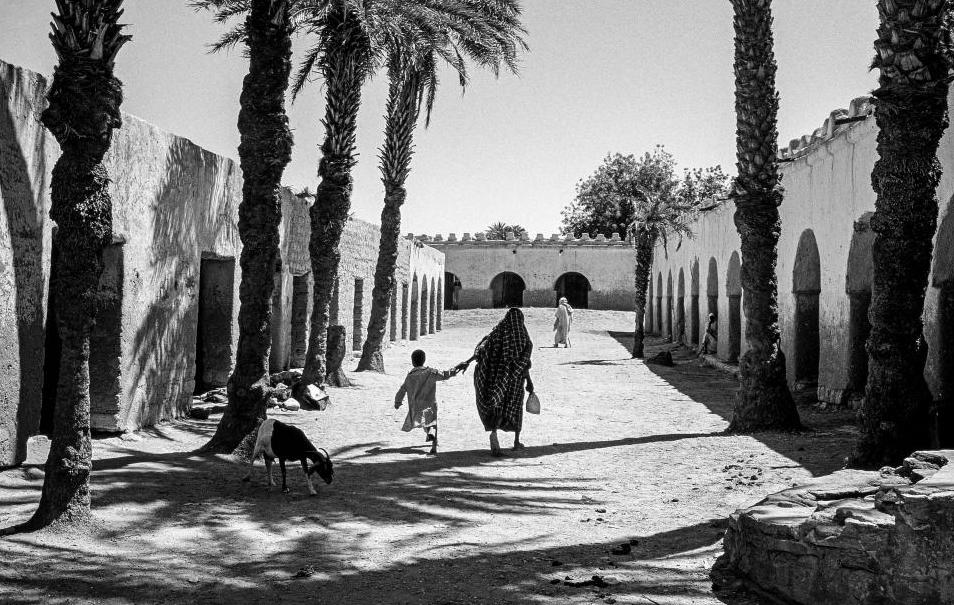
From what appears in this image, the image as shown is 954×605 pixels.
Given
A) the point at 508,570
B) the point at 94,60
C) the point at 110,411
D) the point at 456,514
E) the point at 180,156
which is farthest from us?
the point at 180,156

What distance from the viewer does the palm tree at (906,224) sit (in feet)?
25.4

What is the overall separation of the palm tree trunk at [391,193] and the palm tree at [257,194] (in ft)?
29.1

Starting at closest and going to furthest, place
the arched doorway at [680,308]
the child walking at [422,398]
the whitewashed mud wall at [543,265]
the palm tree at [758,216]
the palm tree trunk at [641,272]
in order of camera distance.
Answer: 1. the child walking at [422,398]
2. the palm tree at [758,216]
3. the palm tree trunk at [641,272]
4. the arched doorway at [680,308]
5. the whitewashed mud wall at [543,265]

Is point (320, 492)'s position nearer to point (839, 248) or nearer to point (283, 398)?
point (283, 398)

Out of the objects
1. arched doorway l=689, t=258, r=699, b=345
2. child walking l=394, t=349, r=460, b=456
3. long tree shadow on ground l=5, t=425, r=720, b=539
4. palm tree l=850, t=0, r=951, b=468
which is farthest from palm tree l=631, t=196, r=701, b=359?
palm tree l=850, t=0, r=951, b=468

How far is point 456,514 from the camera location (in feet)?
22.3

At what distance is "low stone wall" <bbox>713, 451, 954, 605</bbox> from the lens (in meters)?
4.13

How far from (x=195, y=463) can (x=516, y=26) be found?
39.9 ft

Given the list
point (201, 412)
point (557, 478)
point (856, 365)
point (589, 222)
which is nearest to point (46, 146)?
point (201, 412)

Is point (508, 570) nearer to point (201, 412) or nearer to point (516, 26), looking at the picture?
point (201, 412)

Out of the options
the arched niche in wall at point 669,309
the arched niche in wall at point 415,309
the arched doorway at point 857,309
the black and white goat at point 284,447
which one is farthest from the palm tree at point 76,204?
the arched niche in wall at point 669,309

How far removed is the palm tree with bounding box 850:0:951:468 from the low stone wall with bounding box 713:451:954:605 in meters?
2.49

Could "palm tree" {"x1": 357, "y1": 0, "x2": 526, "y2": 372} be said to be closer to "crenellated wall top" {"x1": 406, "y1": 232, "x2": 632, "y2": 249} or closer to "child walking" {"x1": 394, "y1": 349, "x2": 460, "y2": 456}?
"child walking" {"x1": 394, "y1": 349, "x2": 460, "y2": 456}

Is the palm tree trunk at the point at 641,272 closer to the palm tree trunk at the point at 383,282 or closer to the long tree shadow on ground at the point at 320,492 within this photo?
the palm tree trunk at the point at 383,282
